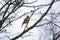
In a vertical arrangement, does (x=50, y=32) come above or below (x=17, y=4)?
below

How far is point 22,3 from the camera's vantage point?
389cm

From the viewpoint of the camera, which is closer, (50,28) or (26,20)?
(26,20)

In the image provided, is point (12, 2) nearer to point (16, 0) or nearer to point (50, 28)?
point (16, 0)

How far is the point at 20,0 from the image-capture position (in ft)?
13.3

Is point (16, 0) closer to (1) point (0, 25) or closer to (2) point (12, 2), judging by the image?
(2) point (12, 2)

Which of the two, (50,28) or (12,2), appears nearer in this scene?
(12,2)

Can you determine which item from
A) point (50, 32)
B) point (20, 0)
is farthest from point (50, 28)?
point (20, 0)

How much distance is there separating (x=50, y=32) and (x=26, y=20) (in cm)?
530

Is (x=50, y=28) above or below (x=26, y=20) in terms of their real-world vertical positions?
below

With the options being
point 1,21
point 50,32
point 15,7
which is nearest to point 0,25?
point 1,21

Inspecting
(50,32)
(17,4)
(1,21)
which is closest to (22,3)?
(17,4)

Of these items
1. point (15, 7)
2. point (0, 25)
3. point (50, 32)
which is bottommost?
point (50, 32)

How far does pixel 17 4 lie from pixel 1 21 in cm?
49

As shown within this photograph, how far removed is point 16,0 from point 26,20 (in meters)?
0.49
